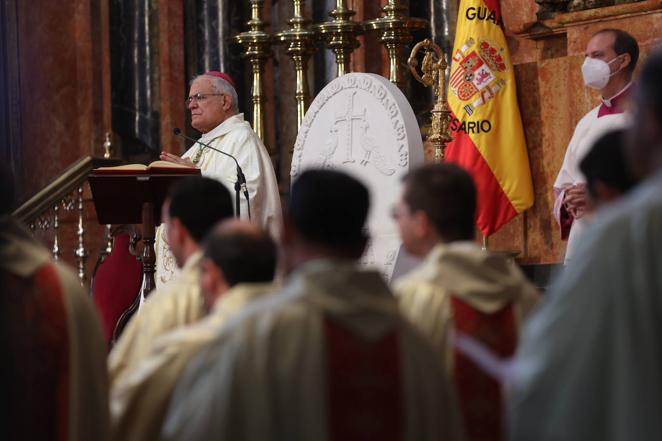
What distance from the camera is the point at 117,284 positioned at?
8781 mm

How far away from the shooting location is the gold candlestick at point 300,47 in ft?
31.9

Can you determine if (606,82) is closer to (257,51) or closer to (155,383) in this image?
(257,51)

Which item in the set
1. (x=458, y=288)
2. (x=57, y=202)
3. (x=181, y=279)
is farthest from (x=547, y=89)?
(x=458, y=288)

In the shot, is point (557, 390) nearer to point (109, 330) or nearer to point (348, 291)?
point (348, 291)

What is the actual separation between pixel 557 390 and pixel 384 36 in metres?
6.61

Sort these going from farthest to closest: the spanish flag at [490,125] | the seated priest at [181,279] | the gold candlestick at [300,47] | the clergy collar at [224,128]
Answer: the gold candlestick at [300,47] → the spanish flag at [490,125] → the clergy collar at [224,128] → the seated priest at [181,279]

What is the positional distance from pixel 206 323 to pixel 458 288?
0.63 metres

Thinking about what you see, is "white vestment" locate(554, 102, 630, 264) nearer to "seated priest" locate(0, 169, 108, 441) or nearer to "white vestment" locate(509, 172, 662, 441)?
"seated priest" locate(0, 169, 108, 441)

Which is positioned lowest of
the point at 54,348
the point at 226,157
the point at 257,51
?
the point at 54,348

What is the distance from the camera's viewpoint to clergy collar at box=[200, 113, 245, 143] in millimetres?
8281

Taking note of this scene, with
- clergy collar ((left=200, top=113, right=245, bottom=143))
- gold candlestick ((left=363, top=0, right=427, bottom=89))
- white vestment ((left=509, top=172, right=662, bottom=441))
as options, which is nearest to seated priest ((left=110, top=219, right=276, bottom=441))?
white vestment ((left=509, top=172, right=662, bottom=441))

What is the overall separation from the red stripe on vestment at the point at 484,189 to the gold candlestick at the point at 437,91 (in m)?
0.25

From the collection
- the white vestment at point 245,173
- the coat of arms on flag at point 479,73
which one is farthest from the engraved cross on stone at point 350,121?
the coat of arms on flag at point 479,73

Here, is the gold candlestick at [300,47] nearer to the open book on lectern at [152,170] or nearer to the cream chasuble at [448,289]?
the open book on lectern at [152,170]
